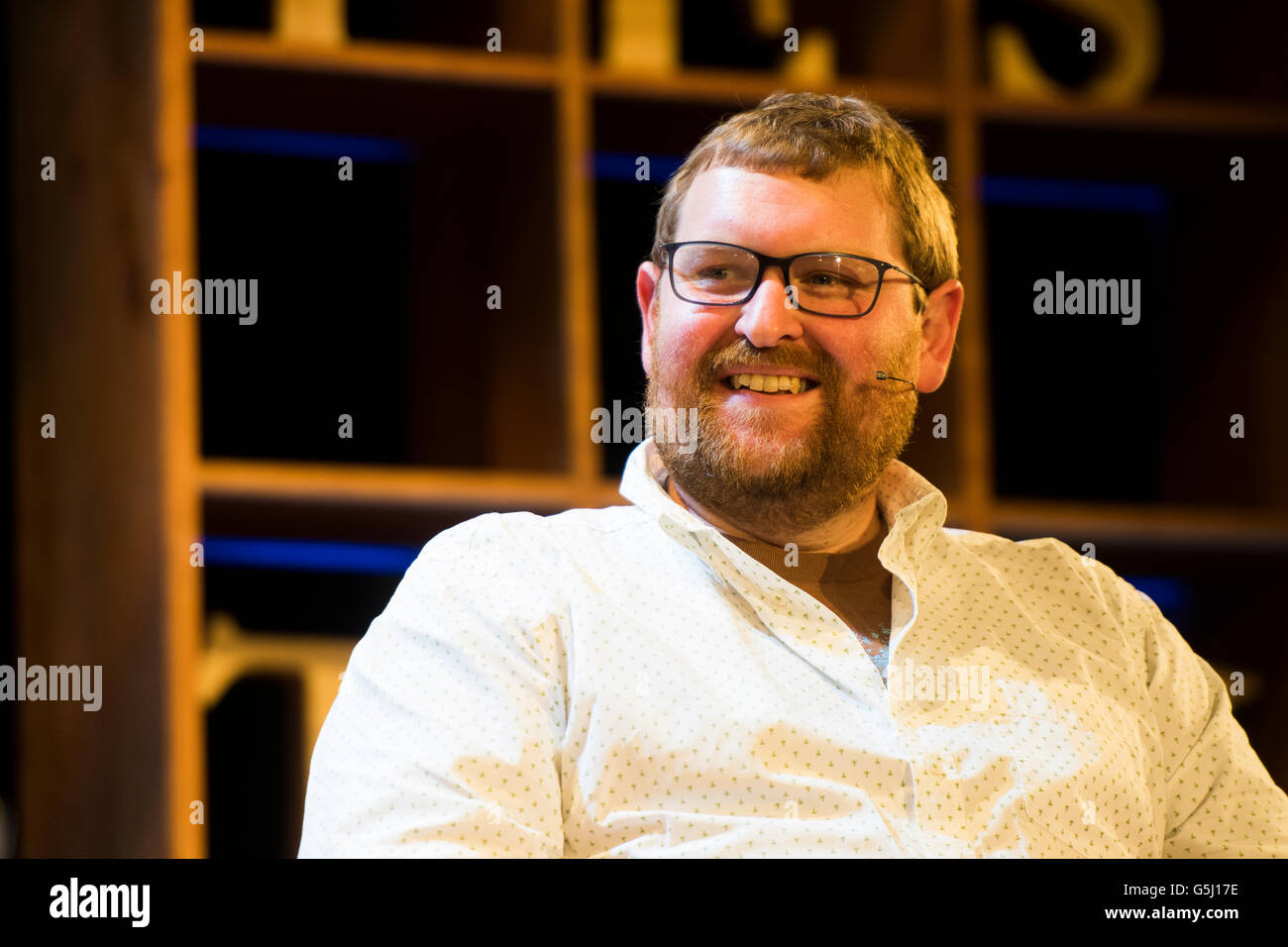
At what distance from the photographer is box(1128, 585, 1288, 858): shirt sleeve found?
1.46 meters

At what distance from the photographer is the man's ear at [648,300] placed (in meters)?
1.58

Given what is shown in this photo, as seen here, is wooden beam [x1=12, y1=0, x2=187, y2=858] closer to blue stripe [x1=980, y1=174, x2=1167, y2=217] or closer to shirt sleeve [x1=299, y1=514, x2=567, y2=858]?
shirt sleeve [x1=299, y1=514, x2=567, y2=858]

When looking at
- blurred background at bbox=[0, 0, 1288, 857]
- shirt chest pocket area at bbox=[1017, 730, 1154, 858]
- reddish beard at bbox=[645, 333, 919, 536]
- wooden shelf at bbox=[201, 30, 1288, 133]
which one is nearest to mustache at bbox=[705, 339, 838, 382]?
reddish beard at bbox=[645, 333, 919, 536]

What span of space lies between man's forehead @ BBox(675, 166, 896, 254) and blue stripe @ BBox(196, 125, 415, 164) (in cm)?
96

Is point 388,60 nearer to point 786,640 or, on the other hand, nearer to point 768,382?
point 768,382

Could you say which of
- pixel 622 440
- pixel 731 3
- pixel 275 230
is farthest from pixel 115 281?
pixel 731 3

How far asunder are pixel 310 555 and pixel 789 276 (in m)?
1.00

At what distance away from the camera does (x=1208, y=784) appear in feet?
4.86

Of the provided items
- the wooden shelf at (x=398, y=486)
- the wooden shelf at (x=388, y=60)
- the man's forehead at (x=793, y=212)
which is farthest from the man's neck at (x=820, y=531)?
the wooden shelf at (x=388, y=60)

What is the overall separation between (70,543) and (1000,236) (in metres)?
1.33

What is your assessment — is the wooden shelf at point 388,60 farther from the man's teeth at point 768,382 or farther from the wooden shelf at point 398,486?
the man's teeth at point 768,382
